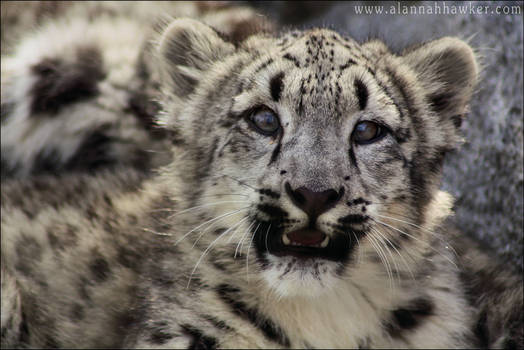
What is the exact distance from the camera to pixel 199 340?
3789mm

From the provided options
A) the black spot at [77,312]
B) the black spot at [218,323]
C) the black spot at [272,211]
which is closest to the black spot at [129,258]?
the black spot at [77,312]

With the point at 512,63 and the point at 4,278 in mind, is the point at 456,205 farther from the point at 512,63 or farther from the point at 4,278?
the point at 4,278

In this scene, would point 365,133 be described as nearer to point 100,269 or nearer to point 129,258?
point 129,258

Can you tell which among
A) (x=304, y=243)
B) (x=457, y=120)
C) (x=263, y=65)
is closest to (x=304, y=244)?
(x=304, y=243)

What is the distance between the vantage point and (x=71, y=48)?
211 inches

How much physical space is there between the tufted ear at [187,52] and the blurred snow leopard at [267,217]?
10mm

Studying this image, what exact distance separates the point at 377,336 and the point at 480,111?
1.84 metres

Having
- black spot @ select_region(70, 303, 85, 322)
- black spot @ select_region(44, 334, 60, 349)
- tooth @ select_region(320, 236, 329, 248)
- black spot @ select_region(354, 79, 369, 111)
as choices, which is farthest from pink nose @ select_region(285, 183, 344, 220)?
black spot @ select_region(44, 334, 60, 349)

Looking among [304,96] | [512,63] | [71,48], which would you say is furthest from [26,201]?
[512,63]

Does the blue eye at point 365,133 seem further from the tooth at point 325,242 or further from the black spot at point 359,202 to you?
the tooth at point 325,242

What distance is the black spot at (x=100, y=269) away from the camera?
452cm

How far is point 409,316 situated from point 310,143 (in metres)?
1.11

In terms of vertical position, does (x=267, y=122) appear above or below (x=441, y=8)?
below

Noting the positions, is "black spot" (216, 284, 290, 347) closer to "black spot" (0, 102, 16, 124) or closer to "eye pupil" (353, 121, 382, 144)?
"eye pupil" (353, 121, 382, 144)
